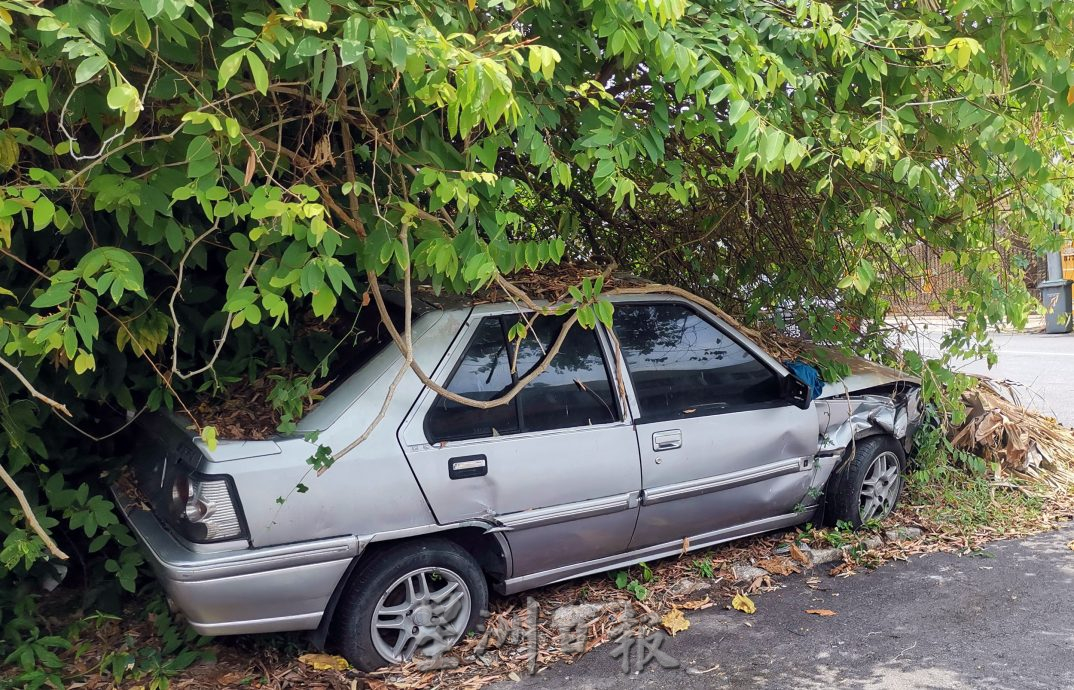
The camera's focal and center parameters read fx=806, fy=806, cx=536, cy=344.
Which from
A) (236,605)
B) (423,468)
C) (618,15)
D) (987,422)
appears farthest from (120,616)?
(987,422)

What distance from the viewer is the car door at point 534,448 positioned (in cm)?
346

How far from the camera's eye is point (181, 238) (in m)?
3.06

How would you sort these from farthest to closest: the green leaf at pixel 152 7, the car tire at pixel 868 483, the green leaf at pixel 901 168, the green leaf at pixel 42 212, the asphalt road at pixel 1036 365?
the asphalt road at pixel 1036 365
the car tire at pixel 868 483
the green leaf at pixel 901 168
the green leaf at pixel 42 212
the green leaf at pixel 152 7

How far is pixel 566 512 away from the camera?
3.73m

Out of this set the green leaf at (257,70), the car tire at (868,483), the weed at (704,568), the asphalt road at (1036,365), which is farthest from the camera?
the asphalt road at (1036,365)

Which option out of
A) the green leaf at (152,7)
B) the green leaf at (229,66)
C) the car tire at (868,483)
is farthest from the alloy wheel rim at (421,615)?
the car tire at (868,483)

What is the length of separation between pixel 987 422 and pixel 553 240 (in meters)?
4.30

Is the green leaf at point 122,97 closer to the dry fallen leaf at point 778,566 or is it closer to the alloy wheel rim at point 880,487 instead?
the dry fallen leaf at point 778,566

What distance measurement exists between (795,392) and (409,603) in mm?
2345

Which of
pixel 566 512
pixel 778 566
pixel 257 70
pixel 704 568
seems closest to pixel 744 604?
pixel 704 568

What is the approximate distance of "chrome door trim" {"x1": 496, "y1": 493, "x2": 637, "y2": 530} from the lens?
3598 mm

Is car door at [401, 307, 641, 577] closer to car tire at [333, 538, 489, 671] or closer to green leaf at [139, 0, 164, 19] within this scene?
car tire at [333, 538, 489, 671]

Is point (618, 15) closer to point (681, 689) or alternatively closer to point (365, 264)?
point (365, 264)

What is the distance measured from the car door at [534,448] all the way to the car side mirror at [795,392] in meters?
1.05
